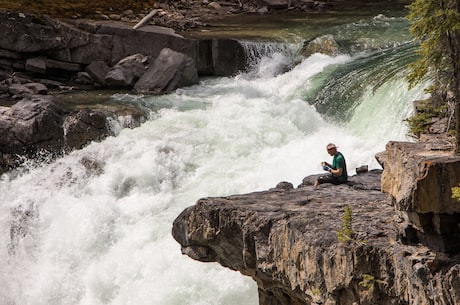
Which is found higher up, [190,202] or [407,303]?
[407,303]

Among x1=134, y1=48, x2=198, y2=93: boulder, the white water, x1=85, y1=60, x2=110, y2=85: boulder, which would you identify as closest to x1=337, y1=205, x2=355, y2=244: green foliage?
the white water

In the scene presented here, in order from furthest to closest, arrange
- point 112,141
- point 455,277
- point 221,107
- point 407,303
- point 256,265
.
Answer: point 221,107 → point 112,141 → point 256,265 → point 407,303 → point 455,277

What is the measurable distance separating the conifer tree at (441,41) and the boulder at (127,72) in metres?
19.0

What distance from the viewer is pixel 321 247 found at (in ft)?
31.5

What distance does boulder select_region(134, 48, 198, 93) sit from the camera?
26734mm

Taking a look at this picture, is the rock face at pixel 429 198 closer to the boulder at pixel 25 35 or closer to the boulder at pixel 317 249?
the boulder at pixel 317 249

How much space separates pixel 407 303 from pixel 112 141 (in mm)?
14437

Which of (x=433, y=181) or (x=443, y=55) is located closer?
(x=433, y=181)

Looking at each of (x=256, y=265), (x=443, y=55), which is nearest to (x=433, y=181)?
(x=443, y=55)

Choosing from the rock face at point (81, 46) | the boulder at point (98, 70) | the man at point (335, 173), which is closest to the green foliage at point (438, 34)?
the man at point (335, 173)

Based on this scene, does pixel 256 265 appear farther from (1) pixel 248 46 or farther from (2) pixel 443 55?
(1) pixel 248 46

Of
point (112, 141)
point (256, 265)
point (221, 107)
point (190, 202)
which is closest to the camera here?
point (256, 265)

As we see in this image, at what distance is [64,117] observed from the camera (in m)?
22.6

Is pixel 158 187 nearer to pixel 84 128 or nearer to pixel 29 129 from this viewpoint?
Result: pixel 84 128
